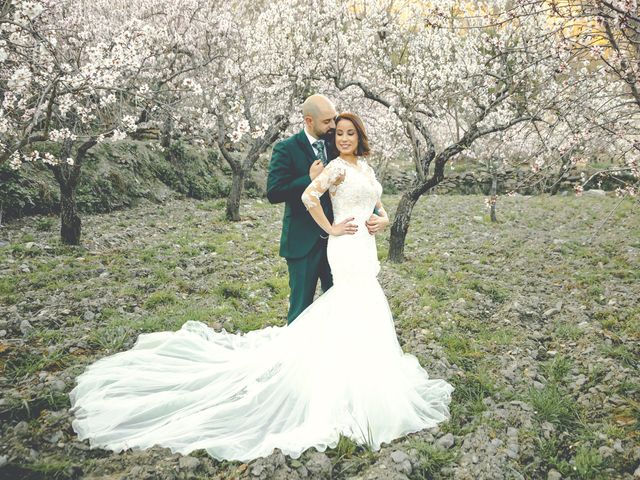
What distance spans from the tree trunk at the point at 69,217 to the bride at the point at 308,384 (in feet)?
19.5

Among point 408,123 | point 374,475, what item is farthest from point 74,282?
point 408,123

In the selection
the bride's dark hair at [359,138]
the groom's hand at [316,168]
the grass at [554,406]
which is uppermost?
the bride's dark hair at [359,138]

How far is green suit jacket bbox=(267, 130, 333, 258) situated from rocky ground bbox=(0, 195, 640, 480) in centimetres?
194

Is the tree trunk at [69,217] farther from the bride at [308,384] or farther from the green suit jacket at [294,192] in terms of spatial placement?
the green suit jacket at [294,192]

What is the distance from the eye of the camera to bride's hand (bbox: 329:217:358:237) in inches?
158

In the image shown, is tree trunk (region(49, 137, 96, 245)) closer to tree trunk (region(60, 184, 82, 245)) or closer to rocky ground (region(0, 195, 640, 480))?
tree trunk (region(60, 184, 82, 245))

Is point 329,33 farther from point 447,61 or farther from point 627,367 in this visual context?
point 627,367

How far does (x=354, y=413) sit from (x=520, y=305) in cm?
431

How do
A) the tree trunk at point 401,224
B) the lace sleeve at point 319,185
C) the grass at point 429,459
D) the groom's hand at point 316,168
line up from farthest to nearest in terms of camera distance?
the tree trunk at point 401,224 → the groom's hand at point 316,168 → the lace sleeve at point 319,185 → the grass at point 429,459

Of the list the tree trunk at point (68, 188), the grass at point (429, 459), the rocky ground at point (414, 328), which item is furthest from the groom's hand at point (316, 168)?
the tree trunk at point (68, 188)

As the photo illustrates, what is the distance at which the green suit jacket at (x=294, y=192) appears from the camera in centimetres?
428

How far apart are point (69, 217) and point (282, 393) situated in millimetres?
7665

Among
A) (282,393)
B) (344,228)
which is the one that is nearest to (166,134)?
(344,228)

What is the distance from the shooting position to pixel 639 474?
122 inches
